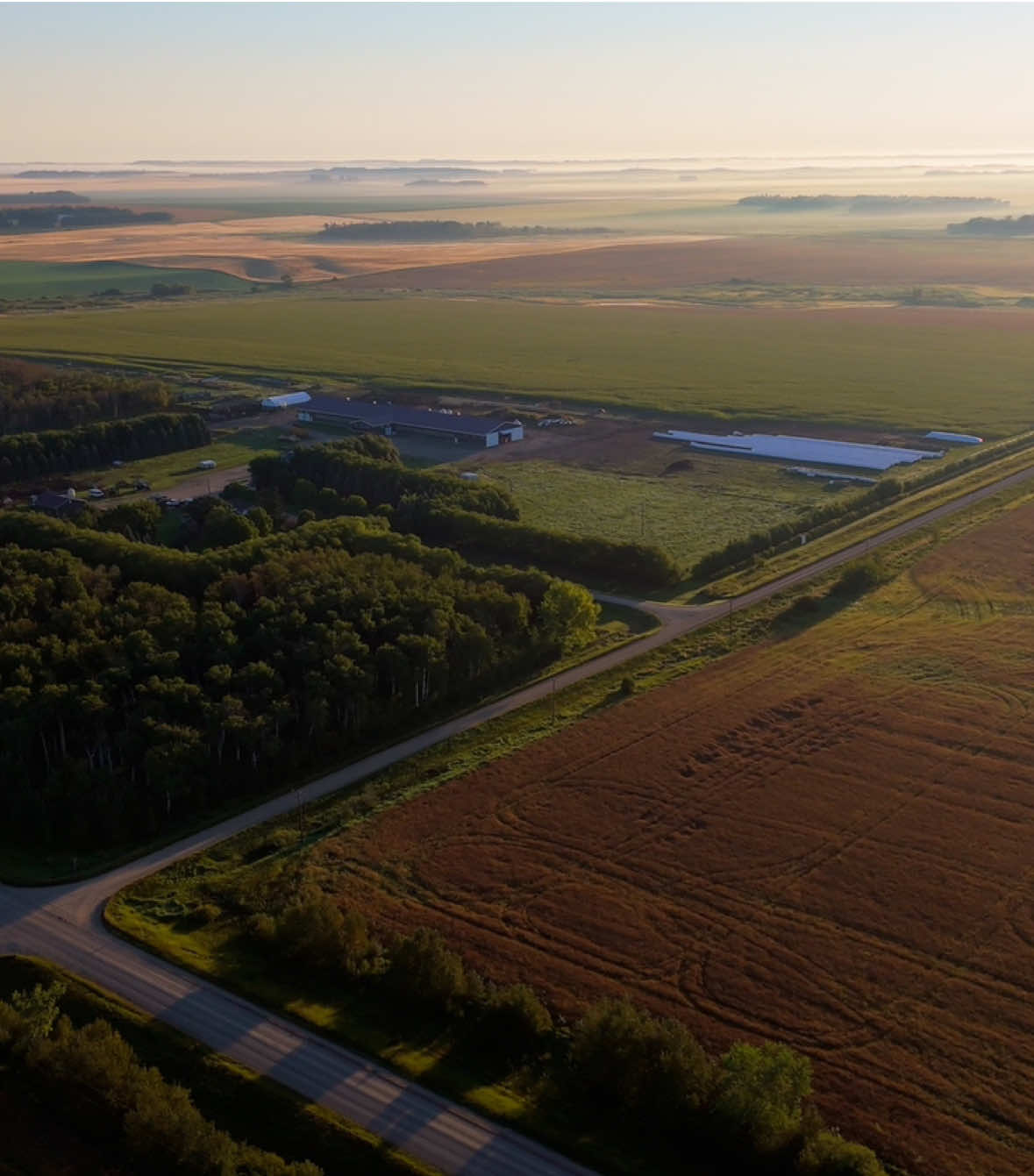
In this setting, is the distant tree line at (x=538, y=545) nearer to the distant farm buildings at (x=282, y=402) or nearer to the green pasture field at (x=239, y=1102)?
the green pasture field at (x=239, y=1102)

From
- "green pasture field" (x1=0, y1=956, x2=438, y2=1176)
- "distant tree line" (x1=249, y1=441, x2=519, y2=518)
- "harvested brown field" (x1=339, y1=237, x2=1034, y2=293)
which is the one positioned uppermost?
"harvested brown field" (x1=339, y1=237, x2=1034, y2=293)

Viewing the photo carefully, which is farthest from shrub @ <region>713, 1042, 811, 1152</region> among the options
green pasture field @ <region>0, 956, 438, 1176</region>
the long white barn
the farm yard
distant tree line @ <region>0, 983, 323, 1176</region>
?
the long white barn

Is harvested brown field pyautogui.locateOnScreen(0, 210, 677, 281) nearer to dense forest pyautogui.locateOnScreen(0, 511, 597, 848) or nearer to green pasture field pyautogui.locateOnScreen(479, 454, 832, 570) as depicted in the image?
green pasture field pyautogui.locateOnScreen(479, 454, 832, 570)

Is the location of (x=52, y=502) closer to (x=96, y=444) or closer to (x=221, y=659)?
(x=96, y=444)

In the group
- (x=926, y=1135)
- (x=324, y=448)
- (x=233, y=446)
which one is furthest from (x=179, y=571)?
(x=233, y=446)

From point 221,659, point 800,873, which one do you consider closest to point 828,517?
point 800,873

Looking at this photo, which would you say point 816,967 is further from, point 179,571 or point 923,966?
point 179,571
